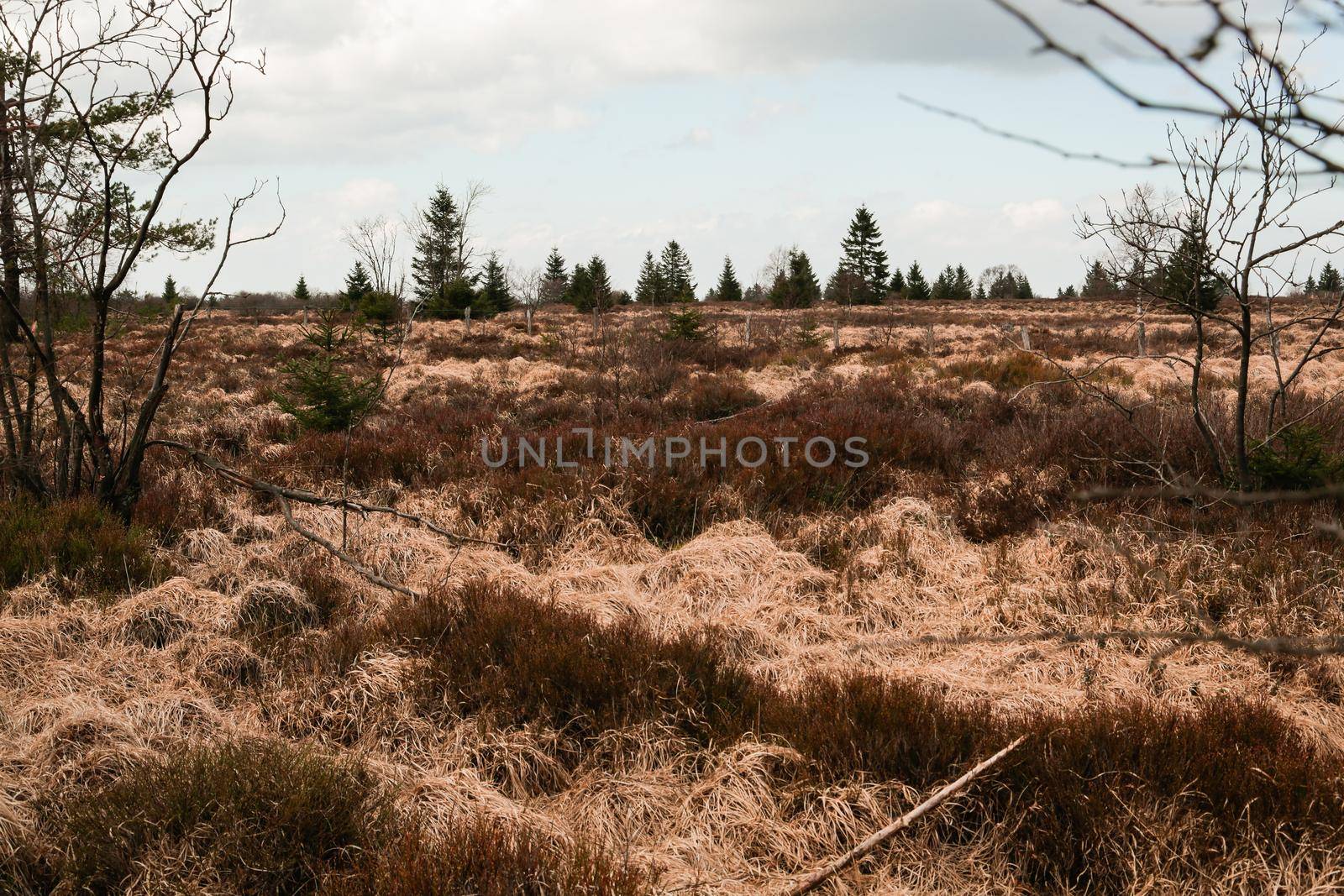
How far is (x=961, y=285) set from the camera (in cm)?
6069

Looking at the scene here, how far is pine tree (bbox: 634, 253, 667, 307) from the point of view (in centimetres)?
5175

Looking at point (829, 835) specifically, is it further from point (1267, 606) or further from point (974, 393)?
point (974, 393)

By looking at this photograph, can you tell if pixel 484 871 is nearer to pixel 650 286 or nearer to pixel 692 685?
pixel 692 685

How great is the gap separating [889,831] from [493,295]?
38238mm

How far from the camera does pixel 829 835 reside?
106 inches

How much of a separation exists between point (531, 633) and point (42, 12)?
538cm

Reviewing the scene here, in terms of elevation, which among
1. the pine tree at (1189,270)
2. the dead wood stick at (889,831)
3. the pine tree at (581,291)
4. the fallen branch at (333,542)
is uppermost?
the pine tree at (581,291)

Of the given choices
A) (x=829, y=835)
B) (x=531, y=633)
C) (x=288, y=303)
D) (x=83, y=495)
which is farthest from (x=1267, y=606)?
(x=288, y=303)

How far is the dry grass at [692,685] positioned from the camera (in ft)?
8.19

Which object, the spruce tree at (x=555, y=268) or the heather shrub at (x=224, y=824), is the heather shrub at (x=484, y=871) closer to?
the heather shrub at (x=224, y=824)

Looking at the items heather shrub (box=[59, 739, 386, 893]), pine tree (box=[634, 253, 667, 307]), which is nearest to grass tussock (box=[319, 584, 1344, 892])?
heather shrub (box=[59, 739, 386, 893])

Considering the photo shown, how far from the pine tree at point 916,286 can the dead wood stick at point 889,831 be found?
173ft

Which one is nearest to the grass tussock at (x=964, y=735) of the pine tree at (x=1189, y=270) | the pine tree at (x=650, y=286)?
the pine tree at (x=1189, y=270)

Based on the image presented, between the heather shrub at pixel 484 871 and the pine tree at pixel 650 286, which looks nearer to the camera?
the heather shrub at pixel 484 871
